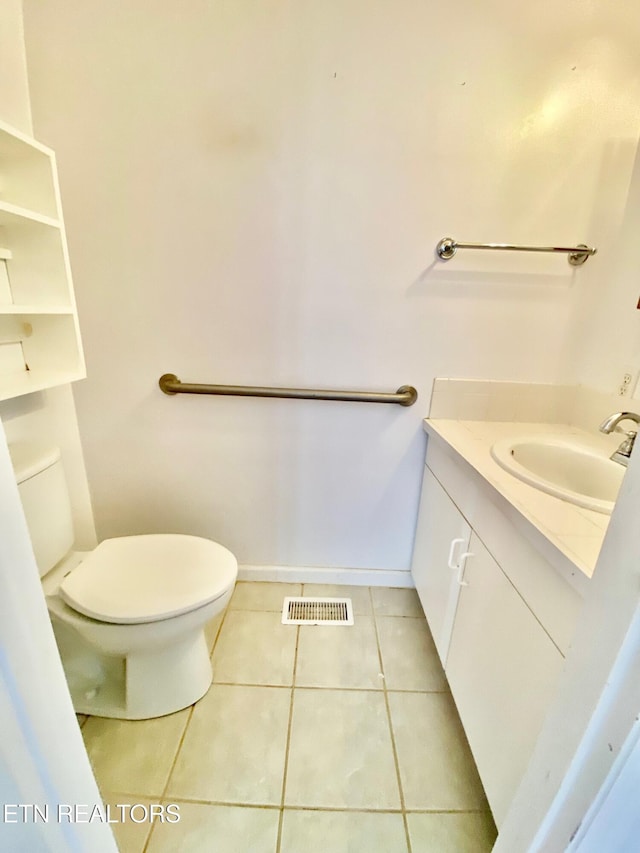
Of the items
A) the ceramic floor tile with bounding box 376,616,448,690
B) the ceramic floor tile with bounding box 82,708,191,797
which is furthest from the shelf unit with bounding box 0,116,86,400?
the ceramic floor tile with bounding box 376,616,448,690

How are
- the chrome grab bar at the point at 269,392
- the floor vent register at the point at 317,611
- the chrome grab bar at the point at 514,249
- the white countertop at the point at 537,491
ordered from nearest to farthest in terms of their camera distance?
the white countertop at the point at 537,491 < the chrome grab bar at the point at 514,249 < the chrome grab bar at the point at 269,392 < the floor vent register at the point at 317,611

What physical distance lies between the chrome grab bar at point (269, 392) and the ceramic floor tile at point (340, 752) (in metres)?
0.98

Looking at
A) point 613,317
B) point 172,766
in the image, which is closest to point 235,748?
point 172,766

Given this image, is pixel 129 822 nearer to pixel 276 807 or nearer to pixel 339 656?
pixel 276 807

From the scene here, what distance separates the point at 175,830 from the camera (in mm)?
886

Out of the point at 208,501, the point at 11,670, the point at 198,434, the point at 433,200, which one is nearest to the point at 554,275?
the point at 433,200

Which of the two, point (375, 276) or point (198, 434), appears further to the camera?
point (198, 434)

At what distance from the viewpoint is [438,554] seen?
1.30 meters

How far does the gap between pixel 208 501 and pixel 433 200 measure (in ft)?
4.54

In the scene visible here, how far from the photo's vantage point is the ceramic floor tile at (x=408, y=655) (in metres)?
1.26

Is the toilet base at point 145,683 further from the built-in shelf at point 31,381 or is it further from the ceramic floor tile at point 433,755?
the built-in shelf at point 31,381

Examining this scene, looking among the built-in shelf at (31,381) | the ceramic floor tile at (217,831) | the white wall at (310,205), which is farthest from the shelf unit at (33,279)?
the ceramic floor tile at (217,831)

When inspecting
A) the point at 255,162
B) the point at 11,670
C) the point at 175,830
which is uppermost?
the point at 255,162

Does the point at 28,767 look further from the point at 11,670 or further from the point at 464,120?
the point at 464,120
